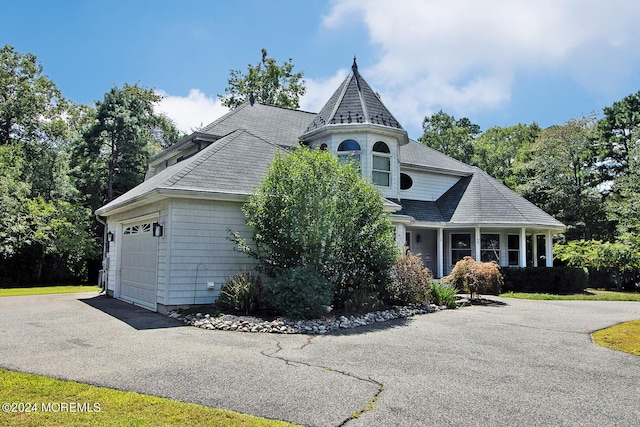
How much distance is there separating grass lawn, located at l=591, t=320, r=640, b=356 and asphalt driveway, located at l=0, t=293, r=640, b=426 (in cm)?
27

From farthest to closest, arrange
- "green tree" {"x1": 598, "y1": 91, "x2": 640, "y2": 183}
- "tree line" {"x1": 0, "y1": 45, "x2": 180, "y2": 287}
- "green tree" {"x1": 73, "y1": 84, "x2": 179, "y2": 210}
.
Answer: "green tree" {"x1": 598, "y1": 91, "x2": 640, "y2": 183} → "green tree" {"x1": 73, "y1": 84, "x2": 179, "y2": 210} → "tree line" {"x1": 0, "y1": 45, "x2": 180, "y2": 287}

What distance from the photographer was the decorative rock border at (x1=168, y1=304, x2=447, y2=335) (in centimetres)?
820

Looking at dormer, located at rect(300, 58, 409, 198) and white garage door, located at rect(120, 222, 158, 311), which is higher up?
dormer, located at rect(300, 58, 409, 198)

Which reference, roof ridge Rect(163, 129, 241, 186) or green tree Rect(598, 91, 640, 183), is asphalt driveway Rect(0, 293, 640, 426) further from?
green tree Rect(598, 91, 640, 183)

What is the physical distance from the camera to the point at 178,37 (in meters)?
13.4

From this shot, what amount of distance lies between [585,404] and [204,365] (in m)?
4.38

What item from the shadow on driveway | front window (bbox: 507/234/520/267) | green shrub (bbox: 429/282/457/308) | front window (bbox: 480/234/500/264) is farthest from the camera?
front window (bbox: 507/234/520/267)

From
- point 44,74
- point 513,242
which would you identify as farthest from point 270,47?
point 513,242

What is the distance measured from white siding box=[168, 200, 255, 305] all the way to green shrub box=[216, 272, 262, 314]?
30.4 inches

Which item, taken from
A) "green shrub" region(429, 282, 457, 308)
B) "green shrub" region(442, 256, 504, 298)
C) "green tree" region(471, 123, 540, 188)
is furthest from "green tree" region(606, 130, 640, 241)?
"green shrub" region(429, 282, 457, 308)

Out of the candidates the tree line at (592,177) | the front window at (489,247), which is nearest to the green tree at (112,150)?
the front window at (489,247)

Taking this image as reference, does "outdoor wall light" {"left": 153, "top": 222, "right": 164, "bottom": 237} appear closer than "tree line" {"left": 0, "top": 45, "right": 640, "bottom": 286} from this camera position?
Yes

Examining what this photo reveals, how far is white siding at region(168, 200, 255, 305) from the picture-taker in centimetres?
999

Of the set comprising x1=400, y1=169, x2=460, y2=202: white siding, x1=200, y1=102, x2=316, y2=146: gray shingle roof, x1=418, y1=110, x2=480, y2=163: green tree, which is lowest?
x1=400, y1=169, x2=460, y2=202: white siding
